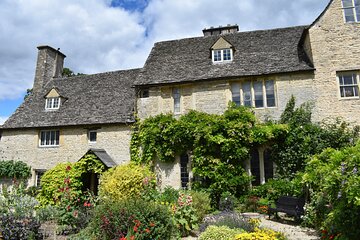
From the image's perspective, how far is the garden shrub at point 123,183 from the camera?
14.4 metres

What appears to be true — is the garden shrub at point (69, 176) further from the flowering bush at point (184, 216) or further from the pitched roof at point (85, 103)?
the flowering bush at point (184, 216)

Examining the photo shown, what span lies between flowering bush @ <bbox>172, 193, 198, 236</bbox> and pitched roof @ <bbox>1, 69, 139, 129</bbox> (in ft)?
30.4

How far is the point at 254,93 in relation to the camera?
16703mm

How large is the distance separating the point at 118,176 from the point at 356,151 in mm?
11325

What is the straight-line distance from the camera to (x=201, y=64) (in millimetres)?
18453

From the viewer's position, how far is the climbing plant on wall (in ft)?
48.9

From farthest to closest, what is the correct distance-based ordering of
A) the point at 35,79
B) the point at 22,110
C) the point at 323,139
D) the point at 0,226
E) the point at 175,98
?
the point at 35,79
the point at 22,110
the point at 175,98
the point at 323,139
the point at 0,226

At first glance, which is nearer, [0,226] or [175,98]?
[0,226]

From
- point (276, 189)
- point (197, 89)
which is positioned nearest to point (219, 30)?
point (197, 89)

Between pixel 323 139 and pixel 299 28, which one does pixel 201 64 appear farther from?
pixel 323 139

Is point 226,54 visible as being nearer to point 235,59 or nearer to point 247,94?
point 235,59

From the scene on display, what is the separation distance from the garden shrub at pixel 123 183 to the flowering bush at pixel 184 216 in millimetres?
4750

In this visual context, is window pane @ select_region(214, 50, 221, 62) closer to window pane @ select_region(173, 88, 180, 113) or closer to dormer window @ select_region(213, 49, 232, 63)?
dormer window @ select_region(213, 49, 232, 63)

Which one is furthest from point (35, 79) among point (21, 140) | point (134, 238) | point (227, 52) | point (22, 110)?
point (134, 238)
